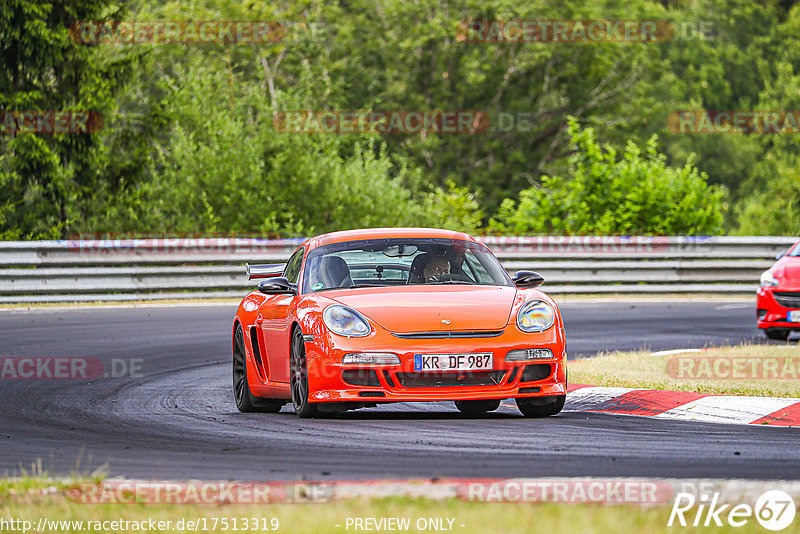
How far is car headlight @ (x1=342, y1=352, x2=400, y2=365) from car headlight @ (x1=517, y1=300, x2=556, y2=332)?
0.90 m

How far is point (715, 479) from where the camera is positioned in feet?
19.8

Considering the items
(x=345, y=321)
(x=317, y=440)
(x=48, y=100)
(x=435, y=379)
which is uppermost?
(x=48, y=100)

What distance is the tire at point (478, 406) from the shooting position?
9641 mm

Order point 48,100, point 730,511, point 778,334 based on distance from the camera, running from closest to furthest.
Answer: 1. point 730,511
2. point 778,334
3. point 48,100

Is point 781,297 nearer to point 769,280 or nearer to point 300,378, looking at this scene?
point 769,280

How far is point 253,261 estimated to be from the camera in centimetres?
2211

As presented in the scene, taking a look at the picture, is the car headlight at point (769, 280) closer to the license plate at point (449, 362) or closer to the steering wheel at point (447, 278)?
the steering wheel at point (447, 278)

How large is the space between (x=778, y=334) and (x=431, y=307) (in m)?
8.69

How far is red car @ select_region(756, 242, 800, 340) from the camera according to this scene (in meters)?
15.5

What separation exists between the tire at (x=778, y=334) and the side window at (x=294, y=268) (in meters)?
7.78

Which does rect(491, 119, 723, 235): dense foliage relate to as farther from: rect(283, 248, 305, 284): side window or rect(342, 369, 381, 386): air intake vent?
rect(342, 369, 381, 386): air intake vent

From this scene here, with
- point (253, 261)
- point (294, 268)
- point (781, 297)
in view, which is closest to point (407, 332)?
point (294, 268)

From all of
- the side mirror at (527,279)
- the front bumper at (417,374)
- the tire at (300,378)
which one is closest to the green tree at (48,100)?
the tire at (300,378)

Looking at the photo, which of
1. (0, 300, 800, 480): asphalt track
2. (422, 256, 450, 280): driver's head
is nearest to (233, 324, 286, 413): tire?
(0, 300, 800, 480): asphalt track
